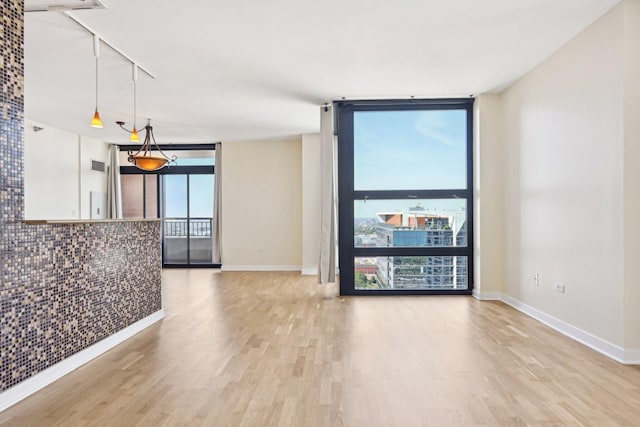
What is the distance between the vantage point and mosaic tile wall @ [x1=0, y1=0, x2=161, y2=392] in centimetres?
226

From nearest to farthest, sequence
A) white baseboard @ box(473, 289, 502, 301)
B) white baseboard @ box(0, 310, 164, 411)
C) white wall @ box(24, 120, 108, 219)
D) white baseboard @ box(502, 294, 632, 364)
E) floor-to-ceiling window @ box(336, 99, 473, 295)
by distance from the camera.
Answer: white baseboard @ box(0, 310, 164, 411), white baseboard @ box(502, 294, 632, 364), white baseboard @ box(473, 289, 502, 301), floor-to-ceiling window @ box(336, 99, 473, 295), white wall @ box(24, 120, 108, 219)

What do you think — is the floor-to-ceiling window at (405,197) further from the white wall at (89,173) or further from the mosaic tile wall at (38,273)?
the white wall at (89,173)

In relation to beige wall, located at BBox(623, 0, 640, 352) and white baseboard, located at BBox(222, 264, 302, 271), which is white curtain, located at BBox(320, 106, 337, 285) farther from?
beige wall, located at BBox(623, 0, 640, 352)

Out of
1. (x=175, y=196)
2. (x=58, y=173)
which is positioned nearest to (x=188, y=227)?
(x=175, y=196)

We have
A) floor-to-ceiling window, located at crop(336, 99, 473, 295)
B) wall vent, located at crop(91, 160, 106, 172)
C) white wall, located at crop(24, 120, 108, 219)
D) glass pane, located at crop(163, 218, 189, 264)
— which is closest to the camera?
floor-to-ceiling window, located at crop(336, 99, 473, 295)

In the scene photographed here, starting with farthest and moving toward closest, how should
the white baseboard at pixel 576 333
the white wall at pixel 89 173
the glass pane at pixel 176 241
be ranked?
the glass pane at pixel 176 241
the white wall at pixel 89 173
the white baseboard at pixel 576 333

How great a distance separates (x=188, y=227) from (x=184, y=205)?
19.8 inches

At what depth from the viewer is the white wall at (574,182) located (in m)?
2.97

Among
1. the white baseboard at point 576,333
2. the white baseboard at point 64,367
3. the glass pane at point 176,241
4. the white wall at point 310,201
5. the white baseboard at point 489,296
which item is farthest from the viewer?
the glass pane at point 176,241

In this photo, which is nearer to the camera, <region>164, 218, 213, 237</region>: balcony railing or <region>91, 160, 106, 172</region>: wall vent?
<region>91, 160, 106, 172</region>: wall vent

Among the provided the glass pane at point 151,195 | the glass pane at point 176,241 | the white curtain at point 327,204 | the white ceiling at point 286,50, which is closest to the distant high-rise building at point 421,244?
the white curtain at point 327,204

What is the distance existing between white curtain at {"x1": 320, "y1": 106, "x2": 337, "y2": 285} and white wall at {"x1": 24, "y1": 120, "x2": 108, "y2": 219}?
196 inches

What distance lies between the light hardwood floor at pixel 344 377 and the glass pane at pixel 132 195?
516 centimetres

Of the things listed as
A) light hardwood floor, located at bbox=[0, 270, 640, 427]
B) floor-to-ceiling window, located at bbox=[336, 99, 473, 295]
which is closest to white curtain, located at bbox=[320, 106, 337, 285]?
floor-to-ceiling window, located at bbox=[336, 99, 473, 295]
